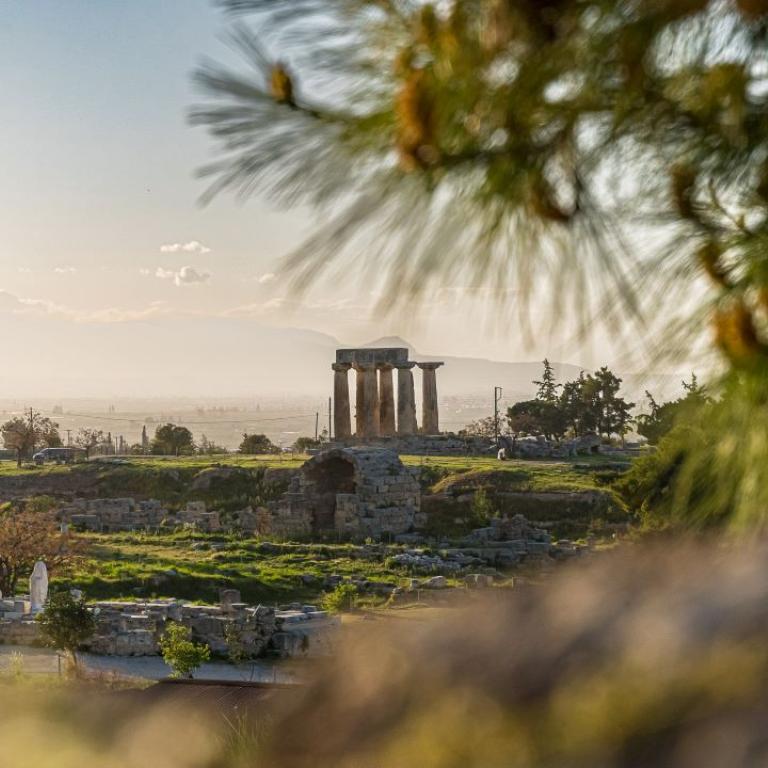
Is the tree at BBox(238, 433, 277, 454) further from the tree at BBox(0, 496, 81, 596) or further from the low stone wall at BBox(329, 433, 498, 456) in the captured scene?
the tree at BBox(0, 496, 81, 596)

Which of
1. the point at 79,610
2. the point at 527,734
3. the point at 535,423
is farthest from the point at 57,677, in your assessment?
the point at 535,423

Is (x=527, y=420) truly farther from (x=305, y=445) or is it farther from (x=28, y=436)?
(x=28, y=436)

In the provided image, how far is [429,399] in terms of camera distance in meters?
47.8

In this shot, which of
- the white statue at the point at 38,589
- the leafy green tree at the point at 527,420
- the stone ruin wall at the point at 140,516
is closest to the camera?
the white statue at the point at 38,589

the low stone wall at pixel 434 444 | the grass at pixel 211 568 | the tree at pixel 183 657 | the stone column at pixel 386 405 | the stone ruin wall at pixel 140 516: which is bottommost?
the tree at pixel 183 657

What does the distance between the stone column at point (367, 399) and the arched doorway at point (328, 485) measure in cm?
1181

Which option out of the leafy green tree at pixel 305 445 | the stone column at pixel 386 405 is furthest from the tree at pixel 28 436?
the stone column at pixel 386 405

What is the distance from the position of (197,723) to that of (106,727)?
1.02 feet

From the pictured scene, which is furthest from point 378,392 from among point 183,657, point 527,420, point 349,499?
point 183,657

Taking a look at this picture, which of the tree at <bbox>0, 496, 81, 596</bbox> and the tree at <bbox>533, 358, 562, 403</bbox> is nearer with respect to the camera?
the tree at <bbox>0, 496, 81, 596</bbox>

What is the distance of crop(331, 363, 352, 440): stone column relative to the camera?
46.7m

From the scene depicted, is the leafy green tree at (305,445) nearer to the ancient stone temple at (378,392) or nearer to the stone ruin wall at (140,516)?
the ancient stone temple at (378,392)

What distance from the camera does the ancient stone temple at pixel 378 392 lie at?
45719 millimetres

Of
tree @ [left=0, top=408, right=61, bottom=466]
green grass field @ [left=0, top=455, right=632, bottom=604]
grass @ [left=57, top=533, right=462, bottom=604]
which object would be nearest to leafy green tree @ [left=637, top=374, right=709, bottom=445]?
green grass field @ [left=0, top=455, right=632, bottom=604]
